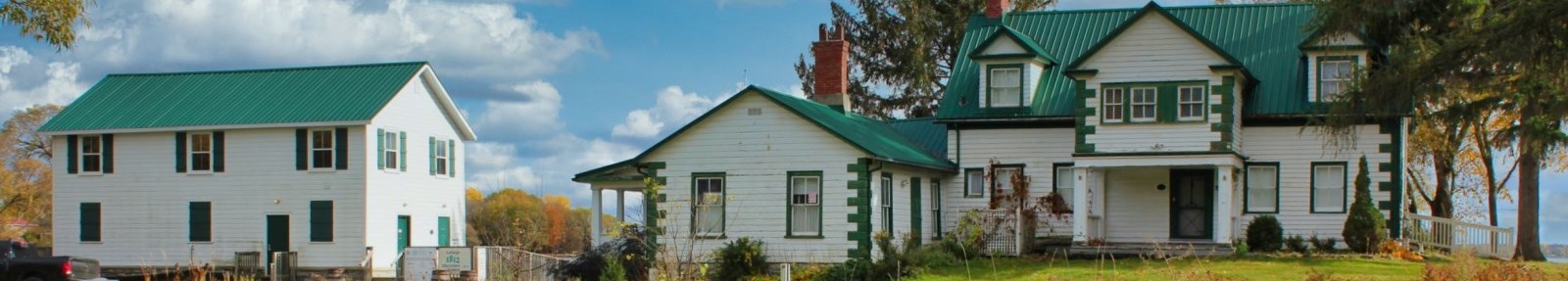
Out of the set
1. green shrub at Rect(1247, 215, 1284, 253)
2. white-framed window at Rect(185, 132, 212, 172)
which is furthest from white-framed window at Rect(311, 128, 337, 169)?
green shrub at Rect(1247, 215, 1284, 253)

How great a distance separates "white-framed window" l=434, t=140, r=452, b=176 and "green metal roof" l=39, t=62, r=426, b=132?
283cm

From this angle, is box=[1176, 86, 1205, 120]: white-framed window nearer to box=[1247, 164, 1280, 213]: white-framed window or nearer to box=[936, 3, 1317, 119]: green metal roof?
box=[936, 3, 1317, 119]: green metal roof

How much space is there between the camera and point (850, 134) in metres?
30.4

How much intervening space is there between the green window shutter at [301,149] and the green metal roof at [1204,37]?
16151mm

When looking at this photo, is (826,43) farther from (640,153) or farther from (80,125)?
(80,125)

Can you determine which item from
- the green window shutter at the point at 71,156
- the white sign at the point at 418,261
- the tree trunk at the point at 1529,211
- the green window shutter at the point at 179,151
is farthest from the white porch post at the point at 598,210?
the tree trunk at the point at 1529,211

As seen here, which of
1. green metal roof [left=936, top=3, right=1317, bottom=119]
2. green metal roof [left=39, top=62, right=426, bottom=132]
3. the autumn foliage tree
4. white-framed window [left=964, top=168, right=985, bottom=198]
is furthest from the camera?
the autumn foliage tree

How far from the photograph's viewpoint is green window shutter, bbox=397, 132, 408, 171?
4075 cm

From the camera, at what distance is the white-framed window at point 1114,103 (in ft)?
102

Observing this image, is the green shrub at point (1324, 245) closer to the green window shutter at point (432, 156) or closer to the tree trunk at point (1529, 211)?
the tree trunk at point (1529, 211)

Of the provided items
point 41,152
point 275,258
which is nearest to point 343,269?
point 275,258

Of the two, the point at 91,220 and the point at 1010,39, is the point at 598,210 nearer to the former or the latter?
the point at 1010,39

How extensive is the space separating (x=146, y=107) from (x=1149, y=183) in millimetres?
25899

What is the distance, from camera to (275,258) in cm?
3800
